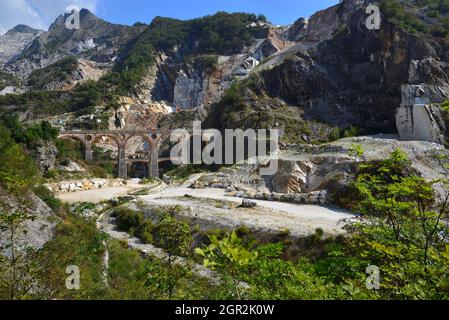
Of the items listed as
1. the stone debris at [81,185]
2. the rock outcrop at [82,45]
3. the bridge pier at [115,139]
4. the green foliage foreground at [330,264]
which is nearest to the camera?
the green foliage foreground at [330,264]

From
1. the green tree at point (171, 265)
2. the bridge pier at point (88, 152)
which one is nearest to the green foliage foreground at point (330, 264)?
the green tree at point (171, 265)

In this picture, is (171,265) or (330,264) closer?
(171,265)

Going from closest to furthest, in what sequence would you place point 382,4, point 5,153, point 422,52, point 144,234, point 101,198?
point 5,153 < point 144,234 < point 101,198 < point 422,52 < point 382,4

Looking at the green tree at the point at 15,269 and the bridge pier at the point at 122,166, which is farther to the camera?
the bridge pier at the point at 122,166

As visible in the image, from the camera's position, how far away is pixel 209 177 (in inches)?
1383

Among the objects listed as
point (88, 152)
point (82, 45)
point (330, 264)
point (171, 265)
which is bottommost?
point (88, 152)

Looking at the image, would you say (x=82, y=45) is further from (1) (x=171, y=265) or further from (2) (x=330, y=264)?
(2) (x=330, y=264)

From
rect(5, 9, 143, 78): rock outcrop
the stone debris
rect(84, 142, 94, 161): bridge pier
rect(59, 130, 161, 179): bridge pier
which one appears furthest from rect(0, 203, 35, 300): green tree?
rect(5, 9, 143, 78): rock outcrop

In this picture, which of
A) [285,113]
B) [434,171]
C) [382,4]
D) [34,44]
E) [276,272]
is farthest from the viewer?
[34,44]

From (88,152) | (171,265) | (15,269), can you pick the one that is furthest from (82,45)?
(171,265)

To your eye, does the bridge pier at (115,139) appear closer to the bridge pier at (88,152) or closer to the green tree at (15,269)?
the bridge pier at (88,152)
